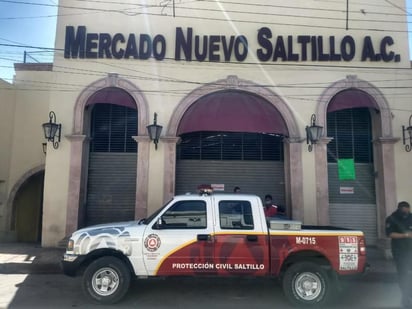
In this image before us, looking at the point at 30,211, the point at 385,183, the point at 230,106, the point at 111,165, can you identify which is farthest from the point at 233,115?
the point at 30,211

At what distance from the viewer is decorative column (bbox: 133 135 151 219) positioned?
36.7ft

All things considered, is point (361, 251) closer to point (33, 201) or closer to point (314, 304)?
point (314, 304)

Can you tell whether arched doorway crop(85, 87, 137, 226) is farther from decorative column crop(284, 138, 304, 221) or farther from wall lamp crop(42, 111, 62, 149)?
decorative column crop(284, 138, 304, 221)

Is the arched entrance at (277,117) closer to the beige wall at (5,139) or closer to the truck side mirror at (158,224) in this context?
the truck side mirror at (158,224)

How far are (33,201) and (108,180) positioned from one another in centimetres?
697

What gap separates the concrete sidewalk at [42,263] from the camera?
28.8ft

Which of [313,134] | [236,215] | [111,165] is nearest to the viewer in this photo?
[236,215]

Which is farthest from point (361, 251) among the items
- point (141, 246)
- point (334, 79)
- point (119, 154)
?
point (119, 154)

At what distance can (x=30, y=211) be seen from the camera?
1695cm

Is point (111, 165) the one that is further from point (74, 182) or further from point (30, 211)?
point (30, 211)

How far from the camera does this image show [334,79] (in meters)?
11.9

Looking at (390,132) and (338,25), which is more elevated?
(338,25)

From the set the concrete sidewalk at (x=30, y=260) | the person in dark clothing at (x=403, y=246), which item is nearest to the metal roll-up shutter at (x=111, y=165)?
the concrete sidewalk at (x=30, y=260)

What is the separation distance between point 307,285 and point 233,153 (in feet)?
21.1
